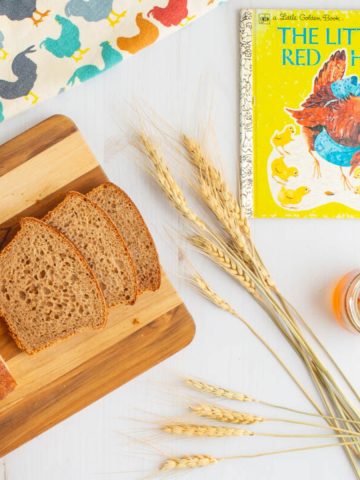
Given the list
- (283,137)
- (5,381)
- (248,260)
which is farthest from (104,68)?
(5,381)

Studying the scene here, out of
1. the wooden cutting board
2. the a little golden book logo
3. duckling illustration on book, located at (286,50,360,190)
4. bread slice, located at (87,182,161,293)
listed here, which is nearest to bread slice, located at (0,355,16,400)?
the wooden cutting board

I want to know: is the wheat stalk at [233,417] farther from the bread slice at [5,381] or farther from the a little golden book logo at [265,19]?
the a little golden book logo at [265,19]

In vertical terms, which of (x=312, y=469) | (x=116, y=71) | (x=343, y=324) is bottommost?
(x=312, y=469)

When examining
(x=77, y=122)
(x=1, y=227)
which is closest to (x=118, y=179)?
(x=77, y=122)

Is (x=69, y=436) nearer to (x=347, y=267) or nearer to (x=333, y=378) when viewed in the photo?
(x=333, y=378)

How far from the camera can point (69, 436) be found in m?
1.31

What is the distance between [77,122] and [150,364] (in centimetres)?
57

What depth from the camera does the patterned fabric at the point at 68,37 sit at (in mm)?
1228

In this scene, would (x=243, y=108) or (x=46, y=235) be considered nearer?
(x=46, y=235)

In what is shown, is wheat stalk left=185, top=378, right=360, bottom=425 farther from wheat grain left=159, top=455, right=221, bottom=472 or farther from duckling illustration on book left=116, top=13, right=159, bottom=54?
duckling illustration on book left=116, top=13, right=159, bottom=54

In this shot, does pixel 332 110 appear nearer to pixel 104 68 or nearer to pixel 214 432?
pixel 104 68

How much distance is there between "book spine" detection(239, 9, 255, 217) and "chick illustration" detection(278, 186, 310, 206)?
73 mm

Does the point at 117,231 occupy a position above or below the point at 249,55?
below

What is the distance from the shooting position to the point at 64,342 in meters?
1.22
